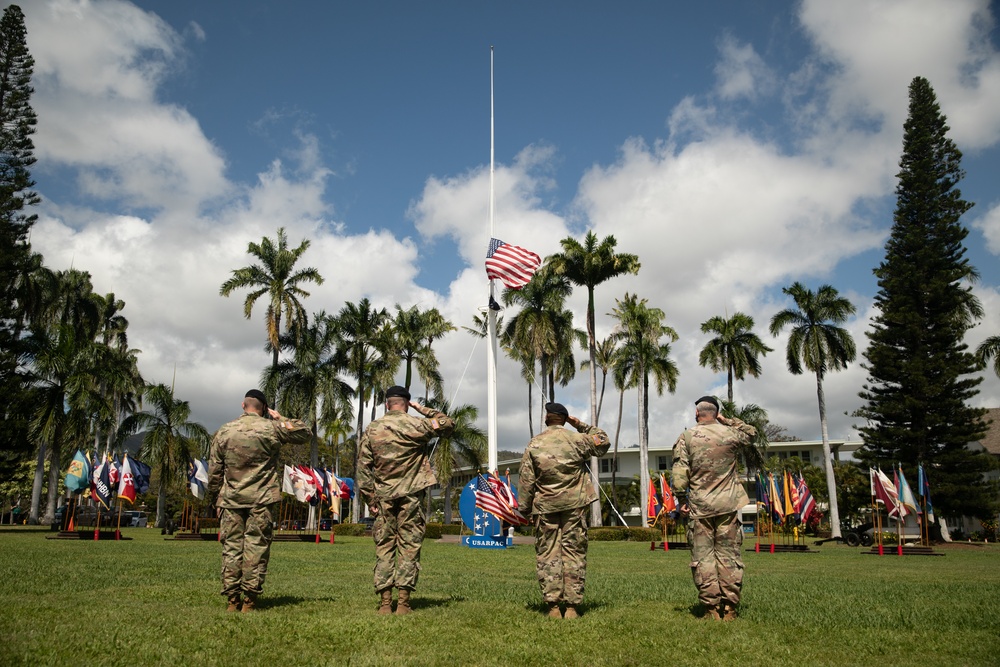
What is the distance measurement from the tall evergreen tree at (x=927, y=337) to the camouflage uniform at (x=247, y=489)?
41.5m

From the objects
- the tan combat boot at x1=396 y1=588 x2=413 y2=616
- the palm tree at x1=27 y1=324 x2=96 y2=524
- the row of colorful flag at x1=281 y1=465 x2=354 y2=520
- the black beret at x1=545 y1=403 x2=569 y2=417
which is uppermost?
the palm tree at x1=27 y1=324 x2=96 y2=524

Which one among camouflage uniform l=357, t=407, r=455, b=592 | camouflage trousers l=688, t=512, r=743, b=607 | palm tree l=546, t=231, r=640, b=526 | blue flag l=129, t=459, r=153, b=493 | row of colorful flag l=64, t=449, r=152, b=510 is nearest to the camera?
camouflage trousers l=688, t=512, r=743, b=607

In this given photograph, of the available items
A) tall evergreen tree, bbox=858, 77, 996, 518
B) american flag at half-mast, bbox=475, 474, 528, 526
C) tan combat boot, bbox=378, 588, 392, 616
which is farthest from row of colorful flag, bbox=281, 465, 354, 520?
tall evergreen tree, bbox=858, 77, 996, 518

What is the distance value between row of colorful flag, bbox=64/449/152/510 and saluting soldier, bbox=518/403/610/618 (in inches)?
896

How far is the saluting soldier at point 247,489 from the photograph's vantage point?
22.2ft

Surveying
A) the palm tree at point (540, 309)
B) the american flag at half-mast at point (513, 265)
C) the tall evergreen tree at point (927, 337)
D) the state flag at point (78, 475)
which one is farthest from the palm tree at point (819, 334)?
the state flag at point (78, 475)

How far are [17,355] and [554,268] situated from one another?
1203 inches

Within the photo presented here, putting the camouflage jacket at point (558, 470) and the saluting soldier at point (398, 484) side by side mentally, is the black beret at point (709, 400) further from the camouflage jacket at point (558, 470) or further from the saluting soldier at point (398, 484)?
the saluting soldier at point (398, 484)

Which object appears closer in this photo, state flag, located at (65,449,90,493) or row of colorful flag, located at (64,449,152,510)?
state flag, located at (65,449,90,493)

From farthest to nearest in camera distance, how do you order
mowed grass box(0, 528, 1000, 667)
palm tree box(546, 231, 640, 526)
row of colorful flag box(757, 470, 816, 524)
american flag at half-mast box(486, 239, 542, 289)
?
1. palm tree box(546, 231, 640, 526)
2. row of colorful flag box(757, 470, 816, 524)
3. american flag at half-mast box(486, 239, 542, 289)
4. mowed grass box(0, 528, 1000, 667)

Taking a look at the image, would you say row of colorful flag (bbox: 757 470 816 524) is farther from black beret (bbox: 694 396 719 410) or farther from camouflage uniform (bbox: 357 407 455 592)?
camouflage uniform (bbox: 357 407 455 592)

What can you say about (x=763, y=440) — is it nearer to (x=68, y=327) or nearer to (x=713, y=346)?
(x=713, y=346)

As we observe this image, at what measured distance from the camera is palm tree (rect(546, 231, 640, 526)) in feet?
142

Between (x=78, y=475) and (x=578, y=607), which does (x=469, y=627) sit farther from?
(x=78, y=475)
